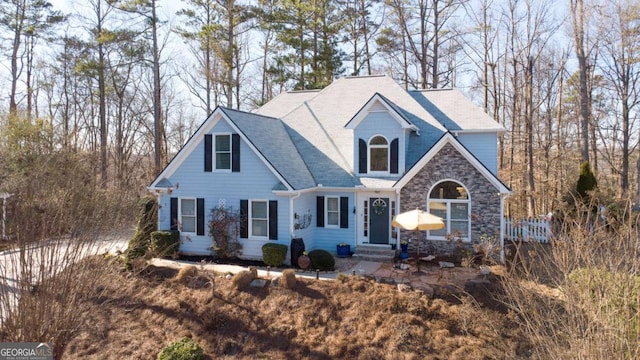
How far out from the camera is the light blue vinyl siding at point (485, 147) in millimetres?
16047

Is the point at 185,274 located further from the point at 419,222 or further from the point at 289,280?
the point at 419,222

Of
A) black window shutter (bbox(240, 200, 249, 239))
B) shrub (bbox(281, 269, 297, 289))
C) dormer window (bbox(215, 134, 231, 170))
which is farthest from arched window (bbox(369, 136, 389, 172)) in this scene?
shrub (bbox(281, 269, 297, 289))

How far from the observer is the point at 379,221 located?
15.6 metres

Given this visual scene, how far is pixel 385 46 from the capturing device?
29.3 meters

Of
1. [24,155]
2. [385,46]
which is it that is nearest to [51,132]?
[24,155]

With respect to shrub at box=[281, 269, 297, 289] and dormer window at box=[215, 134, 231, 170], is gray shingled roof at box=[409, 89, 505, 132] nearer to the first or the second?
dormer window at box=[215, 134, 231, 170]

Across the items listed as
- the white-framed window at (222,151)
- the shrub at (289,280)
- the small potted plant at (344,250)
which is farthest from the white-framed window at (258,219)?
the shrub at (289,280)

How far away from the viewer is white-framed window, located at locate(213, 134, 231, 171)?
15.3 m

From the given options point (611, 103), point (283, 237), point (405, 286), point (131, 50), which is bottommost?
point (405, 286)

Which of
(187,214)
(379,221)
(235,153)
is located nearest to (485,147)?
(379,221)

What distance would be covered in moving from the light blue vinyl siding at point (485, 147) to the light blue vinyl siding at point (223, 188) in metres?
7.83

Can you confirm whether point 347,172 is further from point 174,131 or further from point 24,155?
point 174,131

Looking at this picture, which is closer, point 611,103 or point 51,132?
point 51,132

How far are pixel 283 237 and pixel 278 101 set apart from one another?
378 inches
